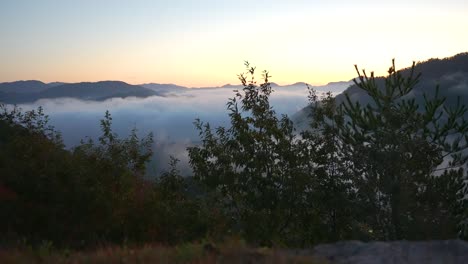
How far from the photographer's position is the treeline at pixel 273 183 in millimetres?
15031

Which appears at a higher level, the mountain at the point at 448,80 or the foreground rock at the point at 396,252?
the mountain at the point at 448,80

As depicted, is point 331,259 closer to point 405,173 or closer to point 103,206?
point 405,173

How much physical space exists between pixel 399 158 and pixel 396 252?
7.80 meters

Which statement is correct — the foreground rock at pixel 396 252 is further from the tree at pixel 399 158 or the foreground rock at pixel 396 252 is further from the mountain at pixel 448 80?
the mountain at pixel 448 80

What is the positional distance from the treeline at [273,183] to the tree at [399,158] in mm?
44

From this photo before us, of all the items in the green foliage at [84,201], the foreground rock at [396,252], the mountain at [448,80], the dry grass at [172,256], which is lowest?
the green foliage at [84,201]

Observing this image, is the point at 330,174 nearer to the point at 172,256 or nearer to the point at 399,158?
the point at 399,158

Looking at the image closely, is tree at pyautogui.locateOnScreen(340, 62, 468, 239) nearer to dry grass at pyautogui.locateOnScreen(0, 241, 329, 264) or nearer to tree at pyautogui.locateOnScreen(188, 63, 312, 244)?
tree at pyautogui.locateOnScreen(188, 63, 312, 244)

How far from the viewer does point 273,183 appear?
15492 millimetres

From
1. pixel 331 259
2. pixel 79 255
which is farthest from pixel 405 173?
pixel 79 255

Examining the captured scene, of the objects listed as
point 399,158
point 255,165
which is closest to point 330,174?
point 399,158

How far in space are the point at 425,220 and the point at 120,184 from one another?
1092 centimetres

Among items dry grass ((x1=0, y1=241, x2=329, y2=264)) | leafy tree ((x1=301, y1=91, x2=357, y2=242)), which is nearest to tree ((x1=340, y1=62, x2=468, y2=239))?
leafy tree ((x1=301, y1=91, x2=357, y2=242))

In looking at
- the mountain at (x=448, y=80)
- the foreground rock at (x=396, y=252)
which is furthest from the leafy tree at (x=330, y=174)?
the mountain at (x=448, y=80)
